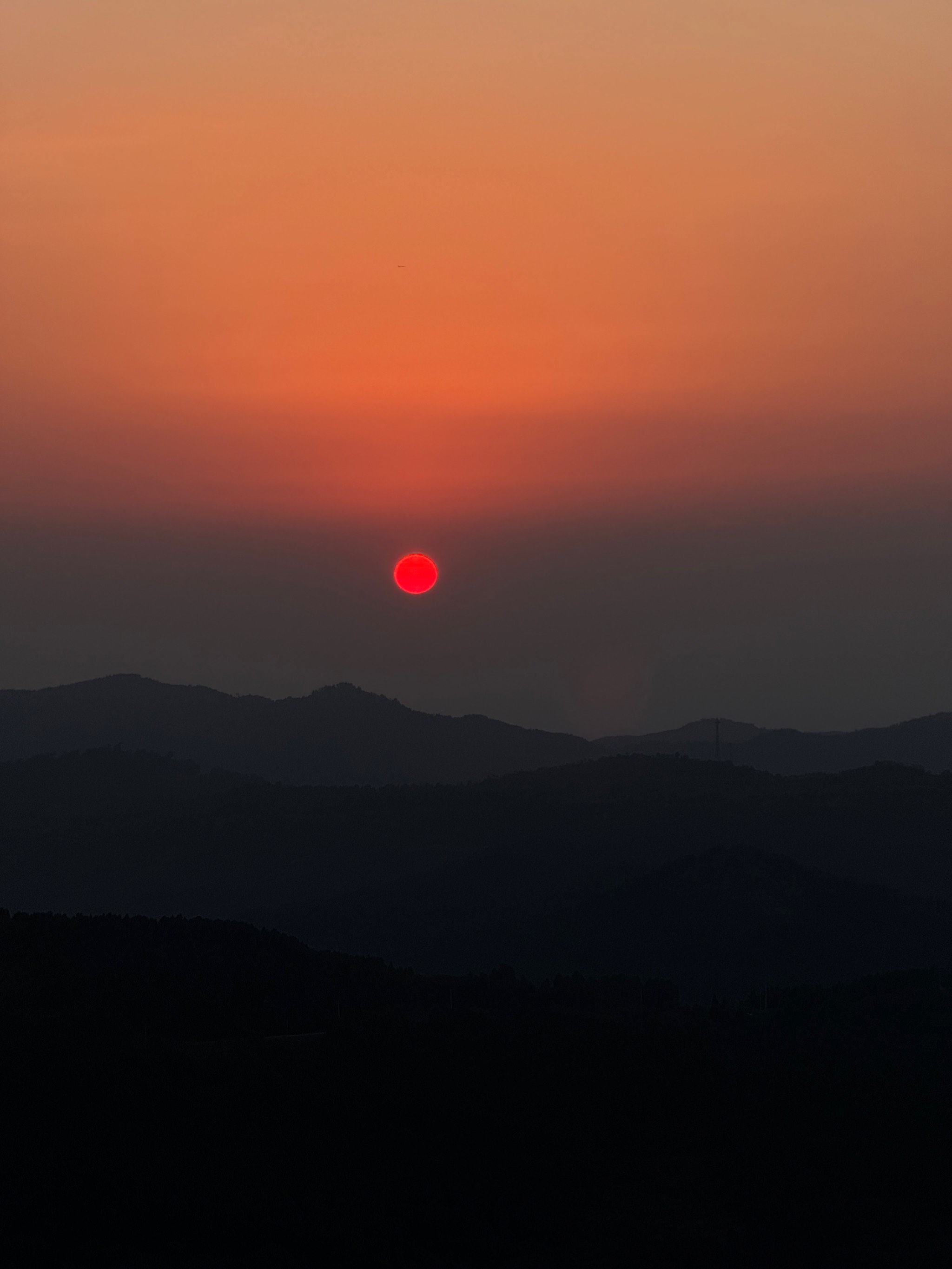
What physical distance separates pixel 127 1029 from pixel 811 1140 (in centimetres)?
4020

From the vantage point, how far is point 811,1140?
8650cm

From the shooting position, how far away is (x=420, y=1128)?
83.7m

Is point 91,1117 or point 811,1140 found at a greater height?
point 91,1117

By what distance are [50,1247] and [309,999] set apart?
46.1 m

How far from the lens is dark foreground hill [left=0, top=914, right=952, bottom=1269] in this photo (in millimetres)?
67938

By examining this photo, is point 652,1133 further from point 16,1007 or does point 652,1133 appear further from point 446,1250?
point 16,1007

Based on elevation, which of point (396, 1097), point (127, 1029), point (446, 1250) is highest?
point (127, 1029)

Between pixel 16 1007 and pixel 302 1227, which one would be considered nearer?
pixel 302 1227

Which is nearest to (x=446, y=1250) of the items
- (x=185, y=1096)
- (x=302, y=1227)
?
(x=302, y=1227)

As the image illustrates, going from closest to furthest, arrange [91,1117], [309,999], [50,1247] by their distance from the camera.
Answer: [50,1247] → [91,1117] → [309,999]

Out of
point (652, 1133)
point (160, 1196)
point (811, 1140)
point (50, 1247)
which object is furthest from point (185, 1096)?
point (811, 1140)

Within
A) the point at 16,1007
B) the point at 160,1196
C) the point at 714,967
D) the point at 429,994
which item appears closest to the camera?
the point at 160,1196

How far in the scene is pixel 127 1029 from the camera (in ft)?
Answer: 295

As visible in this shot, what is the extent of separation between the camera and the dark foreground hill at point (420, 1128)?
6794cm
